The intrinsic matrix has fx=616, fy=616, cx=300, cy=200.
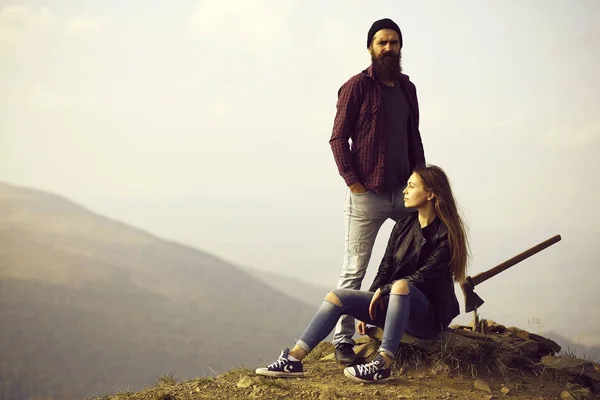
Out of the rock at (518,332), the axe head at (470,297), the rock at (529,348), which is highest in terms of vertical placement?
the axe head at (470,297)

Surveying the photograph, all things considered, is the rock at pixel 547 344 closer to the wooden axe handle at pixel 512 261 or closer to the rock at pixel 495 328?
the rock at pixel 495 328

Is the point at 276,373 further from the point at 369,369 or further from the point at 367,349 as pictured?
the point at 367,349

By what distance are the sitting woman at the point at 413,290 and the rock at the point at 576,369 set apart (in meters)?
1.68

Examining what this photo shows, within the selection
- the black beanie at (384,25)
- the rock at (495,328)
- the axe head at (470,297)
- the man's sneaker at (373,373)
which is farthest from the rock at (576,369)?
the black beanie at (384,25)

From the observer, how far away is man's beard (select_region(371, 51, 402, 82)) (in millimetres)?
5457

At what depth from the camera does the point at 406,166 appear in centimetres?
555

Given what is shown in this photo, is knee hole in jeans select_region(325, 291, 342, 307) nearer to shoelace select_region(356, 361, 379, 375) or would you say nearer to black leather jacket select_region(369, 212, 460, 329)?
black leather jacket select_region(369, 212, 460, 329)

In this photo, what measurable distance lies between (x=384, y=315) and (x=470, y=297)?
5.08 ft

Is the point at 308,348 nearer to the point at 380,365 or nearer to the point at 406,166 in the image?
the point at 380,365

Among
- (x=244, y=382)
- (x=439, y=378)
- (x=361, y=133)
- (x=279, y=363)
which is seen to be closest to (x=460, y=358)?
(x=439, y=378)

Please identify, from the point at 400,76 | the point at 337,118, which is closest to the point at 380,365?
the point at 337,118

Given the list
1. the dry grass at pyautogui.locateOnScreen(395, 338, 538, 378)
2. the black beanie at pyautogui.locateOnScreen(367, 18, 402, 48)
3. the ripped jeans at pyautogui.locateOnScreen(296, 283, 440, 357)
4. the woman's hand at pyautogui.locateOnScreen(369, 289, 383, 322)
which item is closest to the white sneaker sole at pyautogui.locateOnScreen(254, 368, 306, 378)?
the ripped jeans at pyautogui.locateOnScreen(296, 283, 440, 357)

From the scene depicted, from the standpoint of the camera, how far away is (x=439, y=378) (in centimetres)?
525

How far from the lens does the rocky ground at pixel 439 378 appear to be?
187 inches
